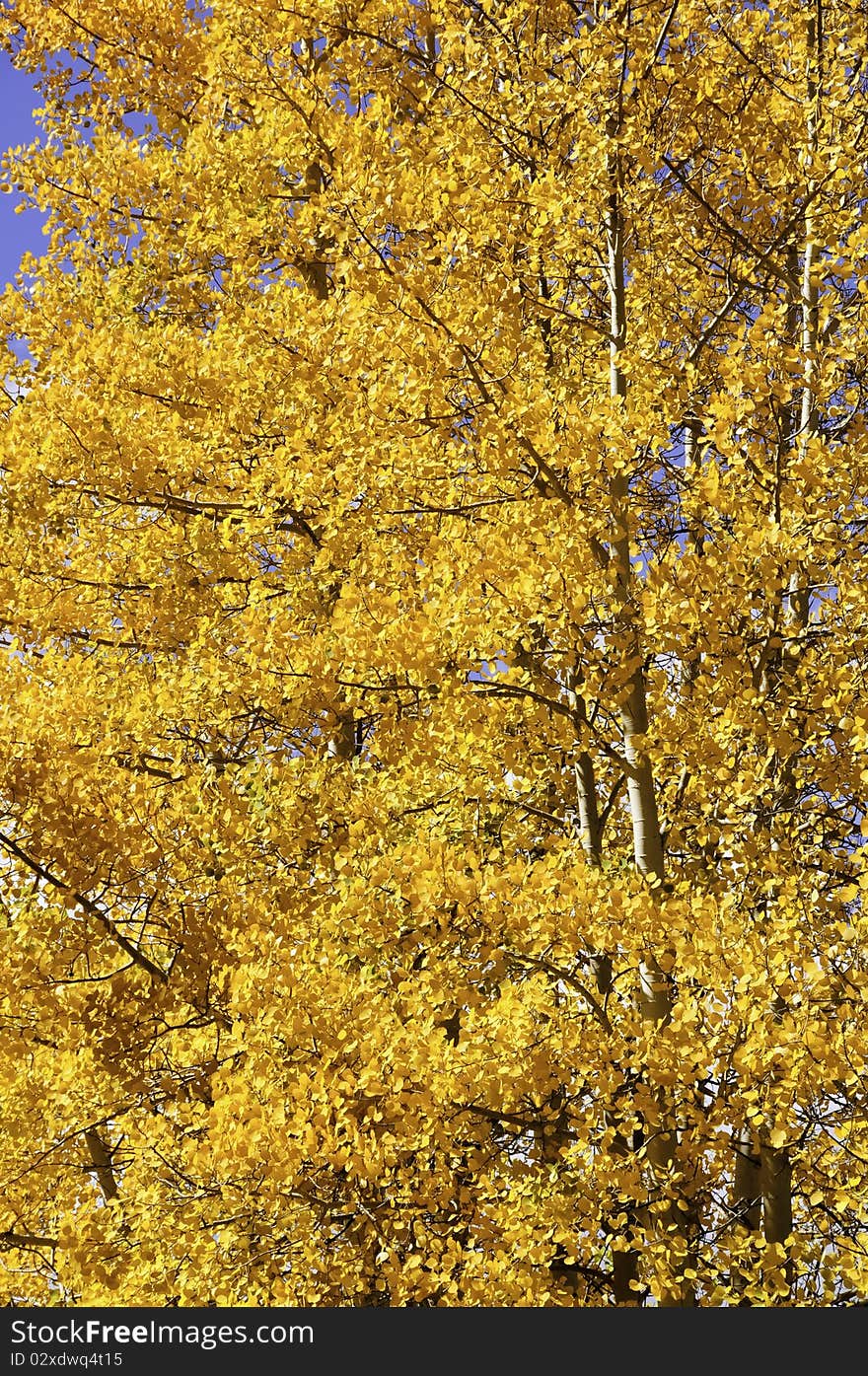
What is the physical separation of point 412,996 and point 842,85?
3.78m

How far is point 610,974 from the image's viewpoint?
216 inches

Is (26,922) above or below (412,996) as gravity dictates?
above

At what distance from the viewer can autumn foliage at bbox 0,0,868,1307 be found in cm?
415

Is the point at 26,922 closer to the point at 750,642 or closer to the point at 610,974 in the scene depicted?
the point at 610,974

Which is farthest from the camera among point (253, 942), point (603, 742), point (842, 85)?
point (603, 742)

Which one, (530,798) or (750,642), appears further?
(530,798)

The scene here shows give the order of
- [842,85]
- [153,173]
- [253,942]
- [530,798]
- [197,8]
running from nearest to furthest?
[842,85]
[253,942]
[530,798]
[153,173]
[197,8]

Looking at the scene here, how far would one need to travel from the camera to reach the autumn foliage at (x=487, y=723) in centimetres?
415

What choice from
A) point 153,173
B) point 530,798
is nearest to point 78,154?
point 153,173

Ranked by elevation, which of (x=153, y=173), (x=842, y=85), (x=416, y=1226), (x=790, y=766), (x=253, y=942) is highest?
(x=153, y=173)

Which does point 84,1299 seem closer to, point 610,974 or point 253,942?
point 253,942

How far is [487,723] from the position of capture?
16.6 feet

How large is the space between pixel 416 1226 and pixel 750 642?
2.59 metres

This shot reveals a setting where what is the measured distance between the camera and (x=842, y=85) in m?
4.52
